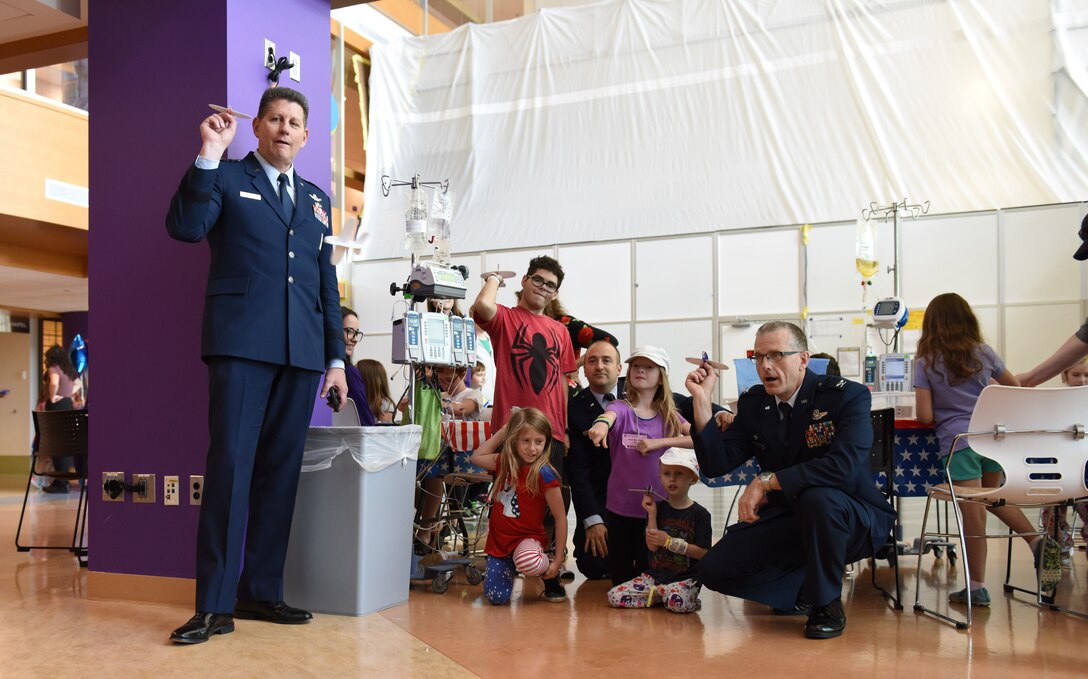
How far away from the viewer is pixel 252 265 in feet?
9.71

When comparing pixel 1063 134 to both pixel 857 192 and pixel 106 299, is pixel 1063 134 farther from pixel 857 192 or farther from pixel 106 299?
pixel 106 299

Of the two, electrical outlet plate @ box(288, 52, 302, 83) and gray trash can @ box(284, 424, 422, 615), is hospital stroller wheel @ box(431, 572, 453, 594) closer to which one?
gray trash can @ box(284, 424, 422, 615)

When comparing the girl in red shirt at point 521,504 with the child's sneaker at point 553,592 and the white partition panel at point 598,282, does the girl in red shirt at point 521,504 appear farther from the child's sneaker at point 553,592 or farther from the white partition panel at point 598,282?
the white partition panel at point 598,282

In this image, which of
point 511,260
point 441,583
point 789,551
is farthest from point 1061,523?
point 511,260

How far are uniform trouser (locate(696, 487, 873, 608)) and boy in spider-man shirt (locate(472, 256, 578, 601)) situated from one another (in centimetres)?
80

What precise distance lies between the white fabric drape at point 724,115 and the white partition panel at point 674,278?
24cm

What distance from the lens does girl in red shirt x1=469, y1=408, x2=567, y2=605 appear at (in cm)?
349

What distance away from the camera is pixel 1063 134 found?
28.9ft

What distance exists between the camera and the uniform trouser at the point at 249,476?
9.38 ft

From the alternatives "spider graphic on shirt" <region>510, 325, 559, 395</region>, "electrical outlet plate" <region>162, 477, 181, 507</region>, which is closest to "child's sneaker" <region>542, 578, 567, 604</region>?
"spider graphic on shirt" <region>510, 325, 559, 395</region>

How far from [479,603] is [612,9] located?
30.4 ft

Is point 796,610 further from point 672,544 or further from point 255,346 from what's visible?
point 255,346

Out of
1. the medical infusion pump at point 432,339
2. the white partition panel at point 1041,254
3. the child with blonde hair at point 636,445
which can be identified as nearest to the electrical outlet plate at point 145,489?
the medical infusion pump at point 432,339

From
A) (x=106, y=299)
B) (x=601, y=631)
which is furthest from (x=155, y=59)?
(x=601, y=631)
